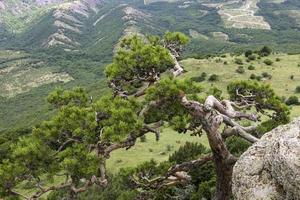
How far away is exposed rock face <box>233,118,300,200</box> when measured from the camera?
45.1 ft

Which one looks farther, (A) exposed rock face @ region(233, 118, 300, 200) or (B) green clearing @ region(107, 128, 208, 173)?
(B) green clearing @ region(107, 128, 208, 173)

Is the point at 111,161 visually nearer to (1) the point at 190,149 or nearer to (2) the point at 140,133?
(1) the point at 190,149

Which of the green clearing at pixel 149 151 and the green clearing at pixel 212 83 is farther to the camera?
the green clearing at pixel 212 83

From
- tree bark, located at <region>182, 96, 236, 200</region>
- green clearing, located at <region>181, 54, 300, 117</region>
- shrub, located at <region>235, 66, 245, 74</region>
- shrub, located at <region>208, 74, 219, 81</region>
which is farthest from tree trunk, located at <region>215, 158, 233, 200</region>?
shrub, located at <region>235, 66, 245, 74</region>

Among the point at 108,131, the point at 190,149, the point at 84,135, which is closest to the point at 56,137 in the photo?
the point at 84,135

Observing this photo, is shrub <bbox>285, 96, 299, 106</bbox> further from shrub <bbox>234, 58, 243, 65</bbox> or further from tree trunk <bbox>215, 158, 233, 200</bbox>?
tree trunk <bbox>215, 158, 233, 200</bbox>

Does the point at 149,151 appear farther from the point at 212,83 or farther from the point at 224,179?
the point at 224,179

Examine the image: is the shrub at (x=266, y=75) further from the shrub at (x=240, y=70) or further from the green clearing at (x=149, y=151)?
the green clearing at (x=149, y=151)

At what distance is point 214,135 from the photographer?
19547mm

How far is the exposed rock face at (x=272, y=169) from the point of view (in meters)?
13.7

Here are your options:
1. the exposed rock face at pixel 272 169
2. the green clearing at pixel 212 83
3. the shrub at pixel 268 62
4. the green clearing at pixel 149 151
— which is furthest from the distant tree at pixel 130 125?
the shrub at pixel 268 62

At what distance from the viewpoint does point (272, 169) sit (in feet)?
48.3

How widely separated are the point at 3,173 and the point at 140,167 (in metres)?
6.16

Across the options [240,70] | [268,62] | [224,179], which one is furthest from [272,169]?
[268,62]
